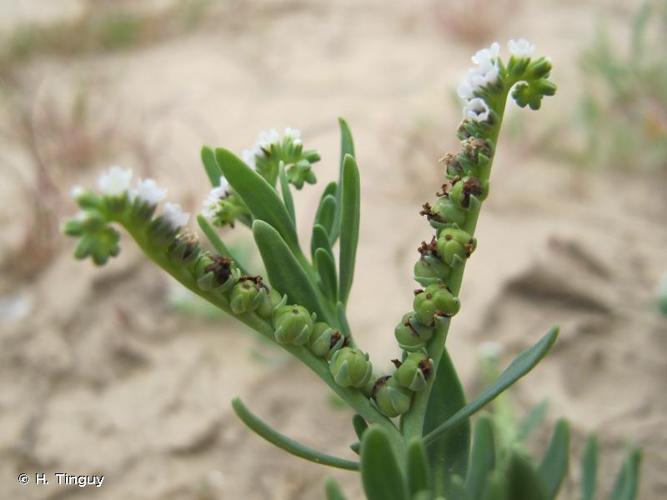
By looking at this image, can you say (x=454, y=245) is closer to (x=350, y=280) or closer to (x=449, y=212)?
(x=449, y=212)

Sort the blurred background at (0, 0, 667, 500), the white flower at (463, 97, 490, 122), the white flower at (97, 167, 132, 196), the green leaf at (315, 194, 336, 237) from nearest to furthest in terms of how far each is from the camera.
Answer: the white flower at (97, 167, 132, 196) < the white flower at (463, 97, 490, 122) < the green leaf at (315, 194, 336, 237) < the blurred background at (0, 0, 667, 500)

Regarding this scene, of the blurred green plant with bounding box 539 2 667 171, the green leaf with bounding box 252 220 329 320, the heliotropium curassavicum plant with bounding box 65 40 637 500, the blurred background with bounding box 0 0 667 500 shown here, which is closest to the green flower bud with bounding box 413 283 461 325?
the heliotropium curassavicum plant with bounding box 65 40 637 500

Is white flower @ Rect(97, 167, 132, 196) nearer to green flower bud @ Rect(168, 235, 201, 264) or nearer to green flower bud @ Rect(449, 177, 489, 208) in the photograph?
green flower bud @ Rect(168, 235, 201, 264)

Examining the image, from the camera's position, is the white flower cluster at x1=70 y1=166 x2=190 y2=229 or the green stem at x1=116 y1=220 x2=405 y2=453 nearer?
the white flower cluster at x1=70 y1=166 x2=190 y2=229

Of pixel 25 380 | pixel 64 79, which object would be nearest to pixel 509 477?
pixel 25 380

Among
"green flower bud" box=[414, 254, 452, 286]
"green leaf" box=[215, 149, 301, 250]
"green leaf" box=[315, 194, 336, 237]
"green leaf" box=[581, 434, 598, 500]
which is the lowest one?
"green leaf" box=[581, 434, 598, 500]

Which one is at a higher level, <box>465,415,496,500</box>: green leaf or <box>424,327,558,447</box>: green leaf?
<box>424,327,558,447</box>: green leaf

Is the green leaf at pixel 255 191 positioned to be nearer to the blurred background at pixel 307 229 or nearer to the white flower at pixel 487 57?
the white flower at pixel 487 57

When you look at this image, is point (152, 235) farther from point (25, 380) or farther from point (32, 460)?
point (25, 380)
